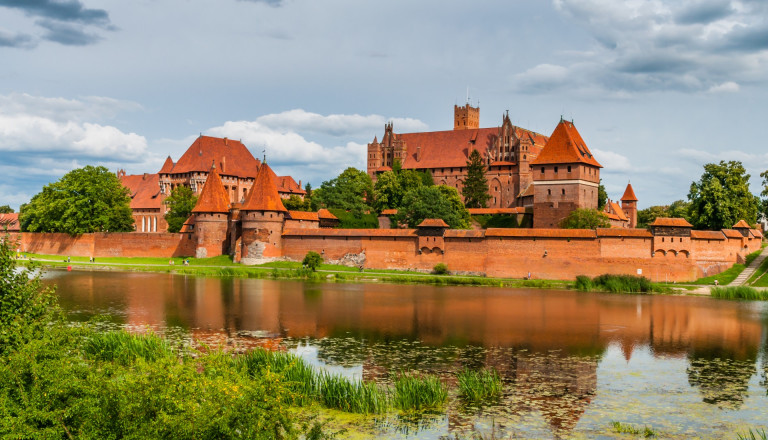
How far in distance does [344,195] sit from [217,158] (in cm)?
1429

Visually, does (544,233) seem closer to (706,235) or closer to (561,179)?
(706,235)

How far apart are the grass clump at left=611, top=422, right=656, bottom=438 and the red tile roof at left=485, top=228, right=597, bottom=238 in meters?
23.1

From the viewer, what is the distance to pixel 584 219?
36656mm

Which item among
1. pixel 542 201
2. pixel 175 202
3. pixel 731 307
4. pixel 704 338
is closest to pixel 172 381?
pixel 704 338

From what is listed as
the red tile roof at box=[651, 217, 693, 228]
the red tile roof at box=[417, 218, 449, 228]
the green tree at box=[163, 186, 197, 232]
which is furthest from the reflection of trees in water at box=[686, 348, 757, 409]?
the green tree at box=[163, 186, 197, 232]

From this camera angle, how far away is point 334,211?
148 feet

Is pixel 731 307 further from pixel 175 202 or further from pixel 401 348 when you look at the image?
pixel 175 202

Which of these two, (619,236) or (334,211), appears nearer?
(619,236)

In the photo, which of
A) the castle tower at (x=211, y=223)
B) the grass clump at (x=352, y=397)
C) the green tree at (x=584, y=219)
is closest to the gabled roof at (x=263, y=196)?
the castle tower at (x=211, y=223)

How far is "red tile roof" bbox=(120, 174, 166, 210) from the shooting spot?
6045 centimetres

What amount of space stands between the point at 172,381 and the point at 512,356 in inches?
345

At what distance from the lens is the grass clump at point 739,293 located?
27062 mm

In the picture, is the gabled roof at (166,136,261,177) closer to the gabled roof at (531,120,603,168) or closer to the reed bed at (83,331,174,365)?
the gabled roof at (531,120,603,168)

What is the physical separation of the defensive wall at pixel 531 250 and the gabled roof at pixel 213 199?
1.99 metres
